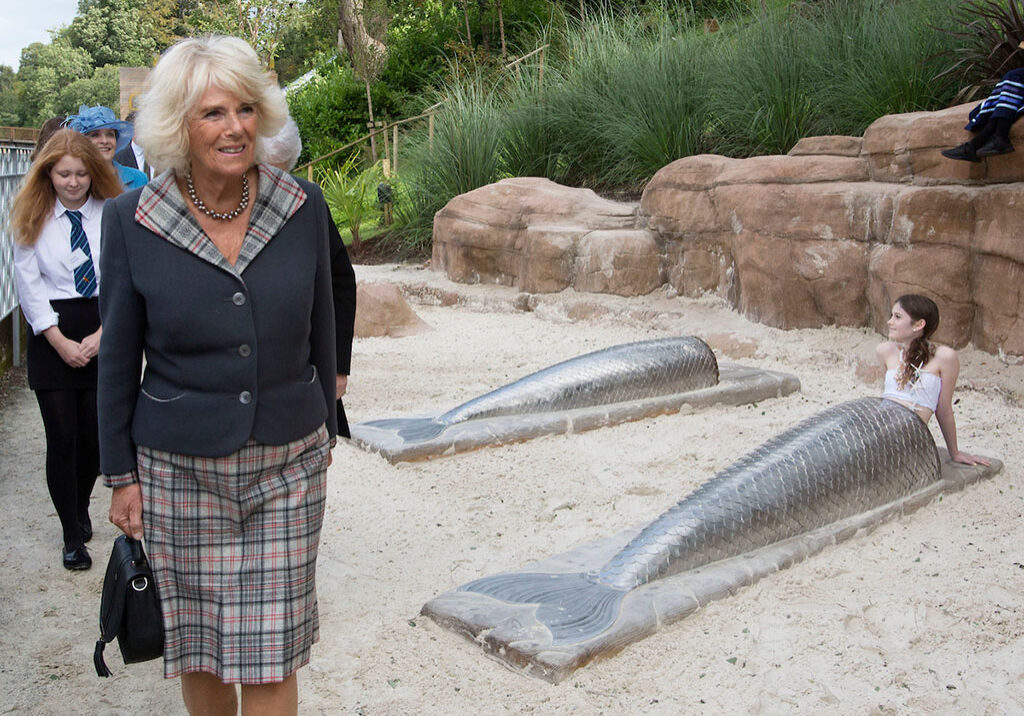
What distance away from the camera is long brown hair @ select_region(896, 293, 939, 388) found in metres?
4.13

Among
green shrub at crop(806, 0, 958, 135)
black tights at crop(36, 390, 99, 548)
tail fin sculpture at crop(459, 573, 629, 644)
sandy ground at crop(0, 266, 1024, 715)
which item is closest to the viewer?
sandy ground at crop(0, 266, 1024, 715)

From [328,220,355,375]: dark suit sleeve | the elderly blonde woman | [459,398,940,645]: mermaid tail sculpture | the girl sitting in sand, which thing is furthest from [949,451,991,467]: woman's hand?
the elderly blonde woman

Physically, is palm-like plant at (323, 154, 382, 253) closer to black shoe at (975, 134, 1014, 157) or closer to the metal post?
the metal post

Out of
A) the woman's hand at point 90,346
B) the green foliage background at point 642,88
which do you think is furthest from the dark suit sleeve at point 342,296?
the green foliage background at point 642,88

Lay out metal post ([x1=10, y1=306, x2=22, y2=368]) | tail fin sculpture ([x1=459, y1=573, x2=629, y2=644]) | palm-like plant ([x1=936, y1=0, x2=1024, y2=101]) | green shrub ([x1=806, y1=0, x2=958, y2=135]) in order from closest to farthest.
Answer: tail fin sculpture ([x1=459, y1=573, x2=629, y2=644])
palm-like plant ([x1=936, y1=0, x2=1024, y2=101])
metal post ([x1=10, y1=306, x2=22, y2=368])
green shrub ([x1=806, y1=0, x2=958, y2=135])

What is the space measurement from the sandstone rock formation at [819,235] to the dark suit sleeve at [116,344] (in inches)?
189

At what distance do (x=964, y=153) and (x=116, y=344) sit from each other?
16.1 feet

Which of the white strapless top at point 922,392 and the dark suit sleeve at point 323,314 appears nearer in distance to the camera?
the dark suit sleeve at point 323,314

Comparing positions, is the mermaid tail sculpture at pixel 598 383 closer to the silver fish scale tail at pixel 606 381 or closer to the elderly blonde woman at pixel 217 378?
the silver fish scale tail at pixel 606 381

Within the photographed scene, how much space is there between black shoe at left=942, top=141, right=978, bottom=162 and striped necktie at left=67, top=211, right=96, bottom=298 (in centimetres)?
447

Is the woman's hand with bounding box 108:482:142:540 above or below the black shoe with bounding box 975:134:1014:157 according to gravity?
below

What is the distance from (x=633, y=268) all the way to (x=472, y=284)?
6.24 feet

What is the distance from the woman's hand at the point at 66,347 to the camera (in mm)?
3477

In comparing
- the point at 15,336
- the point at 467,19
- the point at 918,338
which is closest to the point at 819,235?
the point at 918,338
